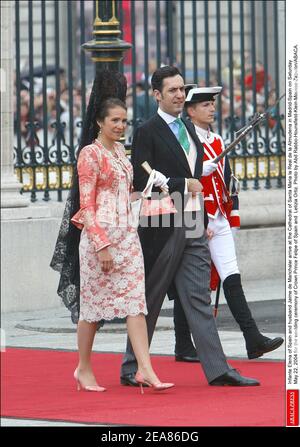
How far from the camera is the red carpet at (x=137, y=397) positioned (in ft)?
27.6

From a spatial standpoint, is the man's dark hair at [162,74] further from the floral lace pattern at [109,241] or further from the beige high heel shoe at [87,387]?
the beige high heel shoe at [87,387]

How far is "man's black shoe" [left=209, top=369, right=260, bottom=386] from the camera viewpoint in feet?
31.3

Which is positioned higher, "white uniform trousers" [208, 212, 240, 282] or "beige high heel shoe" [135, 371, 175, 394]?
"white uniform trousers" [208, 212, 240, 282]

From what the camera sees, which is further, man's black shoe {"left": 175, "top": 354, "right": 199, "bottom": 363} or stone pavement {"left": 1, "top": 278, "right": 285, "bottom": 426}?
stone pavement {"left": 1, "top": 278, "right": 285, "bottom": 426}

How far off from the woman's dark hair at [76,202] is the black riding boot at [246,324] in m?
1.21

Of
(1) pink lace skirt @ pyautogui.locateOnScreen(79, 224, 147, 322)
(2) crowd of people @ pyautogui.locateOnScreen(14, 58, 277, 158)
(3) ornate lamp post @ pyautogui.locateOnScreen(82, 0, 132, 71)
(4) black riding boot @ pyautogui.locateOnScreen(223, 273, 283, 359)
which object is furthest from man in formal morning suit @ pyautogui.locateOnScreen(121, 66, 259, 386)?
(2) crowd of people @ pyautogui.locateOnScreen(14, 58, 277, 158)

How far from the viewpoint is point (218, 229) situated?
34.8 feet

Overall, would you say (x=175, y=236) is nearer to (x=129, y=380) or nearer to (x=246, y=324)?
(x=129, y=380)

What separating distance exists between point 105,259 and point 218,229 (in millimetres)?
1539

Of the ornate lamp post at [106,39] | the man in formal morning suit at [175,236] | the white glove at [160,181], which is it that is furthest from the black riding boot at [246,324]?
the ornate lamp post at [106,39]

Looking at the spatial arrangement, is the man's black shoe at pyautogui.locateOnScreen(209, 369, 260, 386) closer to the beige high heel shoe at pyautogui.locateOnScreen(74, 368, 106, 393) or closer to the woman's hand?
the beige high heel shoe at pyautogui.locateOnScreen(74, 368, 106, 393)

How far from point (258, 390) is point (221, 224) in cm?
154

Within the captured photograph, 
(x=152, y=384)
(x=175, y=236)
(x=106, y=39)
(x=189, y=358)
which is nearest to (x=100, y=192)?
(x=175, y=236)

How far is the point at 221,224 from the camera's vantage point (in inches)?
419
